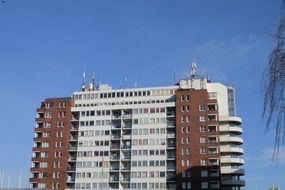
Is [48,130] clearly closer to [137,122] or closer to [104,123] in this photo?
[104,123]

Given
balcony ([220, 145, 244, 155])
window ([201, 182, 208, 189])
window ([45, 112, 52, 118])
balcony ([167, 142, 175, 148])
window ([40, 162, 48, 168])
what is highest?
window ([45, 112, 52, 118])

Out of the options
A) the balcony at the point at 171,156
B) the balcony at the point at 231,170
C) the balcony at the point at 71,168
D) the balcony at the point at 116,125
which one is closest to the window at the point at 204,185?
the balcony at the point at 231,170

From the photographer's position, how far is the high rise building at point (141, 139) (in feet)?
Result: 443

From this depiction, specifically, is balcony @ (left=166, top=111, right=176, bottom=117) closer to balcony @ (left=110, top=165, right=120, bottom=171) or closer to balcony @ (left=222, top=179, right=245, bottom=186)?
balcony @ (left=110, top=165, right=120, bottom=171)

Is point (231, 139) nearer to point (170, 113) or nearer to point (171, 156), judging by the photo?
point (171, 156)

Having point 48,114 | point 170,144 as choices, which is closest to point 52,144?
point 48,114

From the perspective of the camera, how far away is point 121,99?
152m

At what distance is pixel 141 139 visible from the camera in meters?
144

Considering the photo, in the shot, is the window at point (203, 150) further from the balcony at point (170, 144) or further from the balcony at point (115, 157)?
the balcony at point (115, 157)

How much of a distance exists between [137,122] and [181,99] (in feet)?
54.1

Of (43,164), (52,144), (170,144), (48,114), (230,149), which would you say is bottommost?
(43,164)

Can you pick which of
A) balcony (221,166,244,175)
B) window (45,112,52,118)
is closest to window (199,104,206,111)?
balcony (221,166,244,175)

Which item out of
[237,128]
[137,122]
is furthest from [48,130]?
[237,128]

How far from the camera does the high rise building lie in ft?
443
